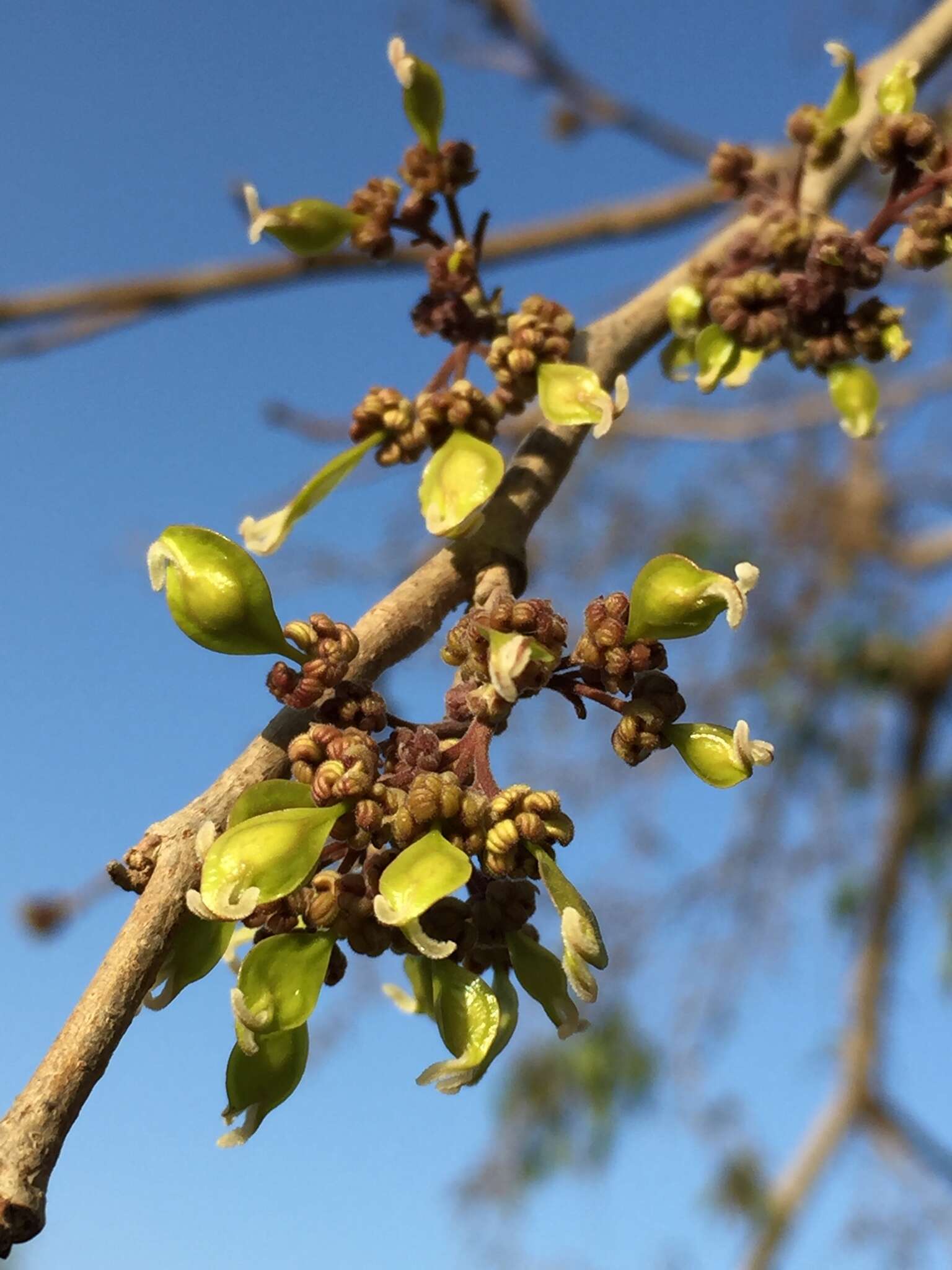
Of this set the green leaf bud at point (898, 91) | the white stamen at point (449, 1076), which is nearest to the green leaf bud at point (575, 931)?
the white stamen at point (449, 1076)

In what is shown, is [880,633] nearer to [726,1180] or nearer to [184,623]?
[726,1180]

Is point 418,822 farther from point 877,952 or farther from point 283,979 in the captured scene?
point 877,952

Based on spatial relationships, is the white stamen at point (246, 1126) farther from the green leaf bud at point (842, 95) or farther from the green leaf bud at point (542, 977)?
the green leaf bud at point (842, 95)

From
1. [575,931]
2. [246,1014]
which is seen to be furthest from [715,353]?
[246,1014]

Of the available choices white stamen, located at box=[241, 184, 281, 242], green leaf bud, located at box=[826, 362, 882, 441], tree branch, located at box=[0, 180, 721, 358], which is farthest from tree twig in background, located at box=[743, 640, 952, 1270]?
white stamen, located at box=[241, 184, 281, 242]

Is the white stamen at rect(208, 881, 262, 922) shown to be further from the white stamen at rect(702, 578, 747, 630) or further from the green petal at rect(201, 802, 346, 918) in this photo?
the white stamen at rect(702, 578, 747, 630)

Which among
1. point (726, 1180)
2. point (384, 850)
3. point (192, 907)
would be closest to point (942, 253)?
point (384, 850)

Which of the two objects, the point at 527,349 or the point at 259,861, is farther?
the point at 527,349
